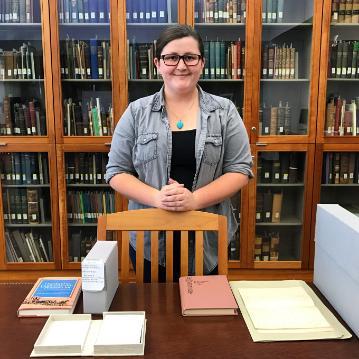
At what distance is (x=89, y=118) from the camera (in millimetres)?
3154

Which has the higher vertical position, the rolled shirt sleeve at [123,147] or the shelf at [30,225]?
the rolled shirt sleeve at [123,147]

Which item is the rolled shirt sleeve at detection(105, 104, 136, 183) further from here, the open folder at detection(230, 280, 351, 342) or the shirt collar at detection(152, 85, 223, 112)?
the open folder at detection(230, 280, 351, 342)

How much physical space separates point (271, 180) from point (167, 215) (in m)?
1.89

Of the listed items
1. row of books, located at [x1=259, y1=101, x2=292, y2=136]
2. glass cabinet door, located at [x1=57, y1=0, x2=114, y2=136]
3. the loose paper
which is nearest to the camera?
the loose paper

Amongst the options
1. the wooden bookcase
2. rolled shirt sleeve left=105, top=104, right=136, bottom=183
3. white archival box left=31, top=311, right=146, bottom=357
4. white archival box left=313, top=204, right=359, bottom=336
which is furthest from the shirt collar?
the wooden bookcase

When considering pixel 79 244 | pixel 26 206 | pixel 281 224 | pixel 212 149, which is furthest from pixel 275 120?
pixel 26 206

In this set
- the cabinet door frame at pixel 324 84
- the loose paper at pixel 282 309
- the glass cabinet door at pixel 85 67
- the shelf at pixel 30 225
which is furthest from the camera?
the shelf at pixel 30 225

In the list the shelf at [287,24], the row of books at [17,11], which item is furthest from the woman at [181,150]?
the row of books at [17,11]

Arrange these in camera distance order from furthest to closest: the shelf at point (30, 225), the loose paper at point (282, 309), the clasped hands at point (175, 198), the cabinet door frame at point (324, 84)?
the shelf at point (30, 225) → the cabinet door frame at point (324, 84) → the clasped hands at point (175, 198) → the loose paper at point (282, 309)

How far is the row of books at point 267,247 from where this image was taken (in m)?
3.27

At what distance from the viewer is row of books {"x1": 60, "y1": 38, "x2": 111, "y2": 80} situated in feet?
10.0

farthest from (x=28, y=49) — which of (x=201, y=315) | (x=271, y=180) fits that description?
(x=201, y=315)

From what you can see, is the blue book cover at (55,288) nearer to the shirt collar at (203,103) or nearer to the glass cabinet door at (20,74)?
the shirt collar at (203,103)

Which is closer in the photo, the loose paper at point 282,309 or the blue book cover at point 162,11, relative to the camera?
the loose paper at point 282,309
